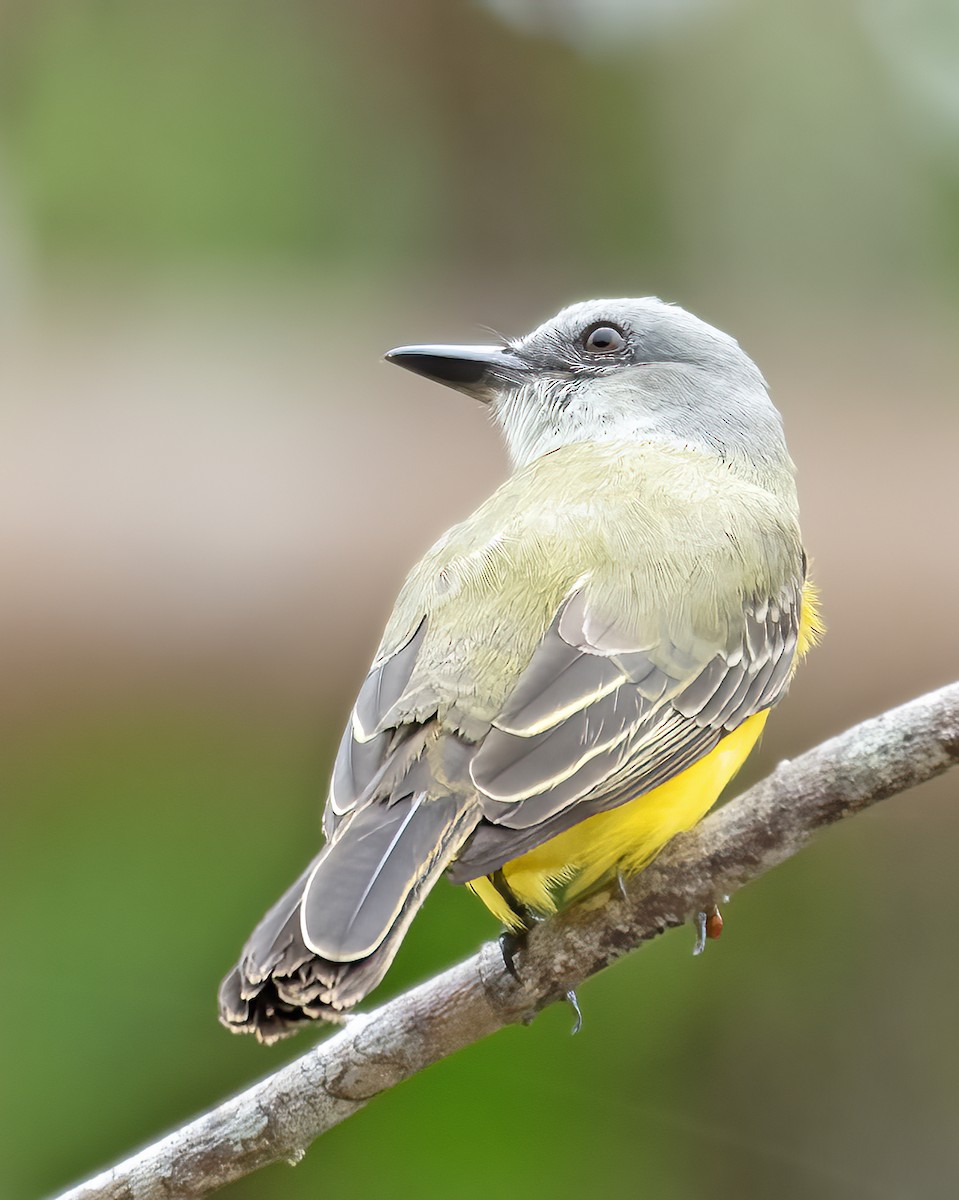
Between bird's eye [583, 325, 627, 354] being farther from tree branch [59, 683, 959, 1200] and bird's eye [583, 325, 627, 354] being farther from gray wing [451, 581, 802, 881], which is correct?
tree branch [59, 683, 959, 1200]

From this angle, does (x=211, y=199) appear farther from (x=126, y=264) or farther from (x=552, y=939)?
(x=552, y=939)

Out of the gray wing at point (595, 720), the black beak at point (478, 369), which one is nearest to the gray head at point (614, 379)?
the black beak at point (478, 369)

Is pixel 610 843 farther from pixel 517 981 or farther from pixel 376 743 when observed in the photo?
pixel 376 743

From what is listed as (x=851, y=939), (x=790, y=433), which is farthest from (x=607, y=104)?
(x=851, y=939)

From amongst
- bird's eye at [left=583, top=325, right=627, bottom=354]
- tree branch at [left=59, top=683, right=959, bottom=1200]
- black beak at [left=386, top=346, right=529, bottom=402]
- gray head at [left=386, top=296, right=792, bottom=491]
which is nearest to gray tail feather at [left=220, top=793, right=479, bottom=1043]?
tree branch at [left=59, top=683, right=959, bottom=1200]

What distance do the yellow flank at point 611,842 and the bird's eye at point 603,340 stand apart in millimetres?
1336

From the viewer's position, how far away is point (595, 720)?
280 cm

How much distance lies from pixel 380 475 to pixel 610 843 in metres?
4.05

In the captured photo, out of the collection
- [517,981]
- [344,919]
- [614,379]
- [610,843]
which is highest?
[614,379]

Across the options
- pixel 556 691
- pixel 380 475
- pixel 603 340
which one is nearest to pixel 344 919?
pixel 556 691

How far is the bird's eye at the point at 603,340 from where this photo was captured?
13.6ft

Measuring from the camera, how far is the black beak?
13.4 feet

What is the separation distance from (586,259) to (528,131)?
41.4 inches

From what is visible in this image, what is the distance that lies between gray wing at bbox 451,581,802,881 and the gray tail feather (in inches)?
2.9
